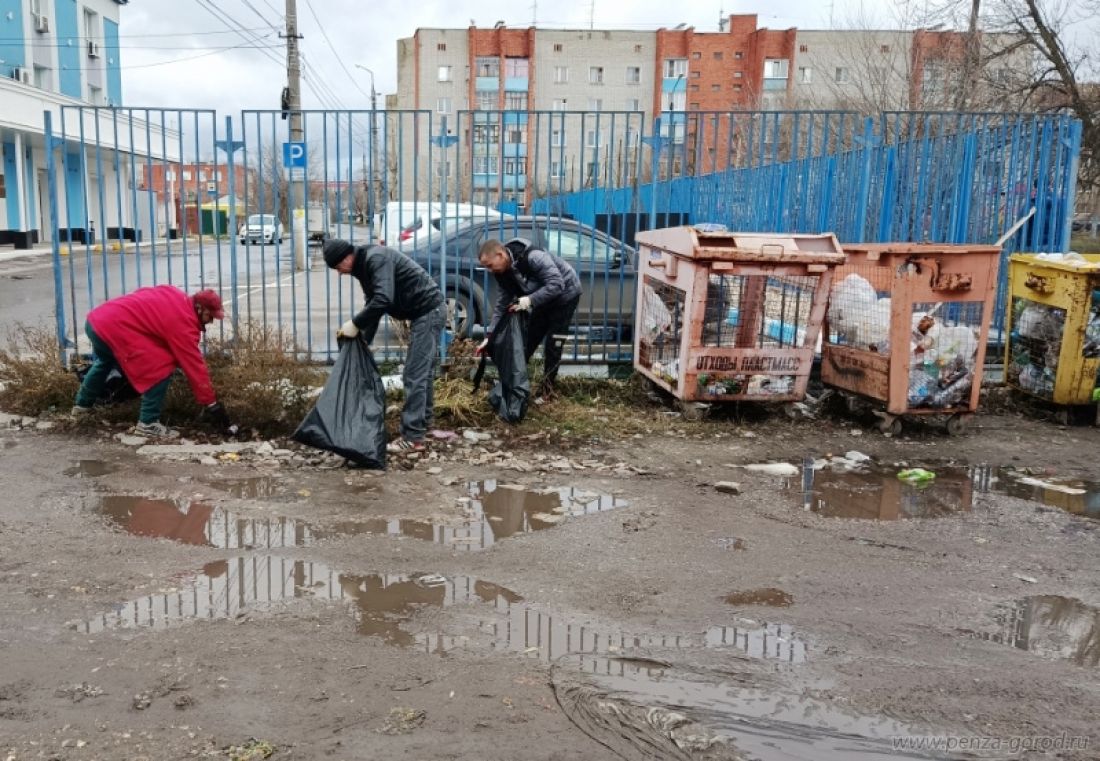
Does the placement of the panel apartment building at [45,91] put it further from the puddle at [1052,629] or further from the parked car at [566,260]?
the puddle at [1052,629]

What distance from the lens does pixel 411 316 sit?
20.7 feet

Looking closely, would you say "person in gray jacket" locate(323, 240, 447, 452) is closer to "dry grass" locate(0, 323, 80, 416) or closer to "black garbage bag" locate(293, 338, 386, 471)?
"black garbage bag" locate(293, 338, 386, 471)

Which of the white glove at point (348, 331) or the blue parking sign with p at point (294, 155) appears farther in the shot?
the blue parking sign with p at point (294, 155)

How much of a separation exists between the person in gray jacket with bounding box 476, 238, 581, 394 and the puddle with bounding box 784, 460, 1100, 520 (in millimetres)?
2312

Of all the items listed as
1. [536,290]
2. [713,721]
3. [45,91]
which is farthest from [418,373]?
[45,91]

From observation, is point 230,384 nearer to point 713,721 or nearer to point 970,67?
point 713,721

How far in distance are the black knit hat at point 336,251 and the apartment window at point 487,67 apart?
53.9 metres

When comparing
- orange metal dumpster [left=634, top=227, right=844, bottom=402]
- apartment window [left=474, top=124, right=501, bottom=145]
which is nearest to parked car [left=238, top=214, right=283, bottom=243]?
apartment window [left=474, top=124, right=501, bottom=145]

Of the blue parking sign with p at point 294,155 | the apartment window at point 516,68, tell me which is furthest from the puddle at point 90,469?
the apartment window at point 516,68

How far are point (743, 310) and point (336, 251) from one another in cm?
295

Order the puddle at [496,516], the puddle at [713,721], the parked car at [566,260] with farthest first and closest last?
the parked car at [566,260] < the puddle at [496,516] < the puddle at [713,721]

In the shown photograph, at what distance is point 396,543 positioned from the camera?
4566 millimetres

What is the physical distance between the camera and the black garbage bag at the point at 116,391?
6.60 m

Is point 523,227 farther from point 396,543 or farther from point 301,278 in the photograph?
point 301,278
